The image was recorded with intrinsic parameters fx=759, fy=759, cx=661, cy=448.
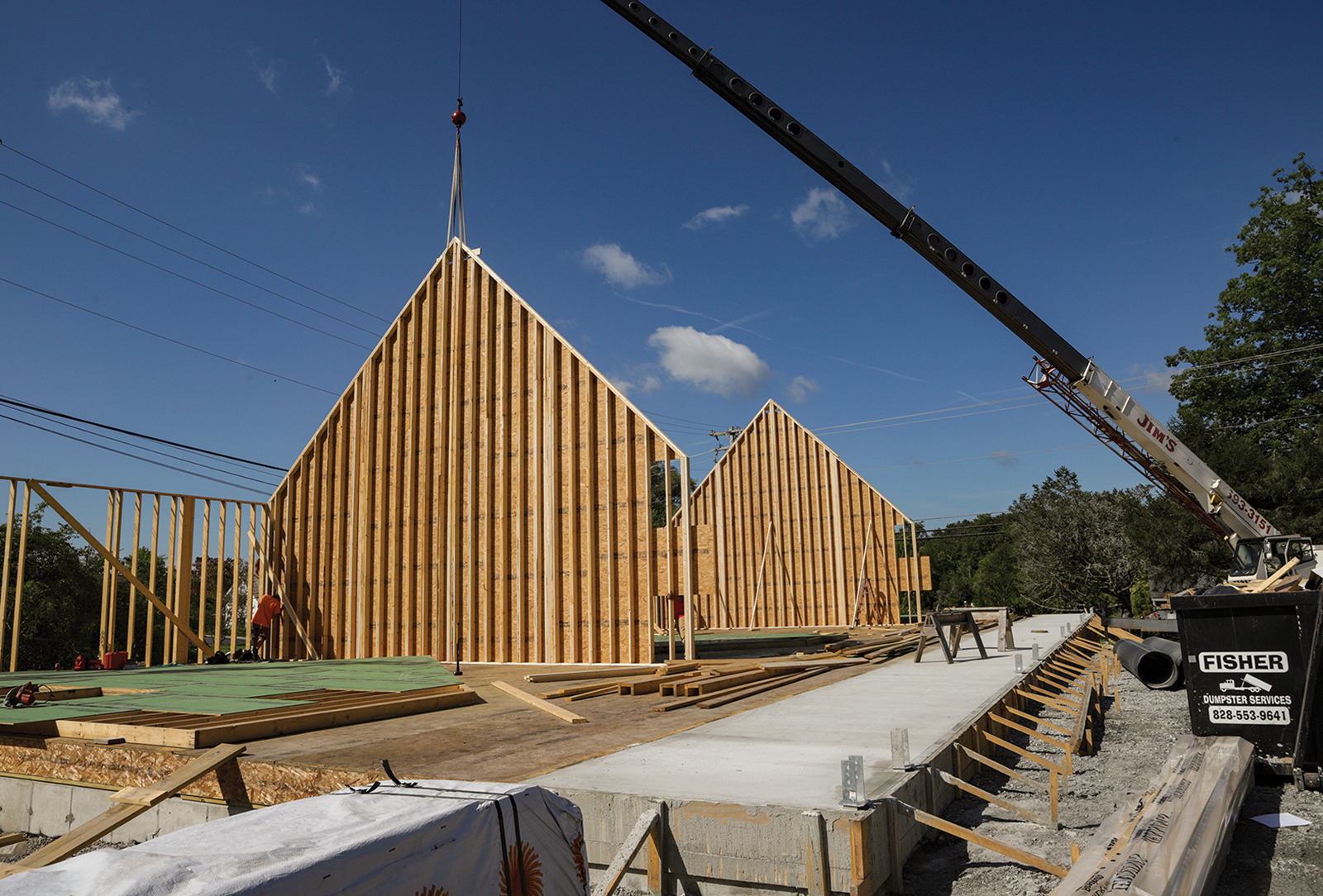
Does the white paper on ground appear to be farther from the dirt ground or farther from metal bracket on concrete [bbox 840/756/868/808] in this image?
metal bracket on concrete [bbox 840/756/868/808]

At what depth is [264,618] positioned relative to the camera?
18344 millimetres

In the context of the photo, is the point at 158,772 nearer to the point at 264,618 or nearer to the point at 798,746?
the point at 798,746

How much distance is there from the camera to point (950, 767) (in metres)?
6.21

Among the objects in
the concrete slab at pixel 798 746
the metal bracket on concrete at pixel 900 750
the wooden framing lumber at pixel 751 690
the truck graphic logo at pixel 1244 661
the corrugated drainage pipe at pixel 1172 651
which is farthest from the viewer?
the corrugated drainage pipe at pixel 1172 651

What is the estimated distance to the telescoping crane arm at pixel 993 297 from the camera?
11.6 m

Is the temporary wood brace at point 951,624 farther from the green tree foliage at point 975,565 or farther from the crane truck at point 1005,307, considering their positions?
the green tree foliage at point 975,565

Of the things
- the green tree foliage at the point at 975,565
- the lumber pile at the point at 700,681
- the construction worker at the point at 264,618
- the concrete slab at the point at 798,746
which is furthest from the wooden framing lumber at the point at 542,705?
the green tree foliage at the point at 975,565

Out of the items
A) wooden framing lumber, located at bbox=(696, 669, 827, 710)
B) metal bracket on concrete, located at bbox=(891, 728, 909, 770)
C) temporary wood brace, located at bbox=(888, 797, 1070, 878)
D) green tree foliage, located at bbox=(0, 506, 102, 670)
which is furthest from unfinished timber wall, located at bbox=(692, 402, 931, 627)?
green tree foliage, located at bbox=(0, 506, 102, 670)

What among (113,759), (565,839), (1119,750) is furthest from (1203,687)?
(113,759)

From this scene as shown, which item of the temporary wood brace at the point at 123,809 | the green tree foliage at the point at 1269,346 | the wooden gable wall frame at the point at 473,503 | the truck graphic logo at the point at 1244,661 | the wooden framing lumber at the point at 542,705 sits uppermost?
the green tree foliage at the point at 1269,346

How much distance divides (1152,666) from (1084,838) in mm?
8958

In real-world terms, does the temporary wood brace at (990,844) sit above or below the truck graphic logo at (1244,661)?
below

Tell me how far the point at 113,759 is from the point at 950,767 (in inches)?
284

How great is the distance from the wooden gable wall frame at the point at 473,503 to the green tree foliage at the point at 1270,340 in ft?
92.2
